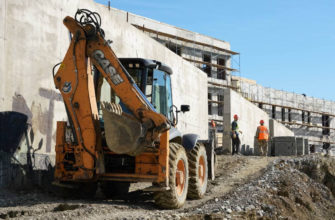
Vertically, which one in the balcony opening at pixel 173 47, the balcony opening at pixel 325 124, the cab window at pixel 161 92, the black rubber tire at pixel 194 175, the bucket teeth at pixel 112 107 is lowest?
the black rubber tire at pixel 194 175

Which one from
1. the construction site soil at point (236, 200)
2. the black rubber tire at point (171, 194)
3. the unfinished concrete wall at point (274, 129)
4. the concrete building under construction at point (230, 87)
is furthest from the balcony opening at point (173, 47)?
the black rubber tire at point (171, 194)

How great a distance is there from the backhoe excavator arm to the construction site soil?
3.02ft

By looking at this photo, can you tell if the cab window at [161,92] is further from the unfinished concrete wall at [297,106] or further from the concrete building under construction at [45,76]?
the unfinished concrete wall at [297,106]

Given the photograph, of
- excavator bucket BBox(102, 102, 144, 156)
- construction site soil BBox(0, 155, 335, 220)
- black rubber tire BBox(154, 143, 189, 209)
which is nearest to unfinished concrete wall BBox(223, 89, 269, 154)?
construction site soil BBox(0, 155, 335, 220)

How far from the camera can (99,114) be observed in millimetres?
8258

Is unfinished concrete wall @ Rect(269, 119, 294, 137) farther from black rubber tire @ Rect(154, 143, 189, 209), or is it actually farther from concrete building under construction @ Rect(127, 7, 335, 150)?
black rubber tire @ Rect(154, 143, 189, 209)

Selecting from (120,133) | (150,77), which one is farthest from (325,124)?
(120,133)

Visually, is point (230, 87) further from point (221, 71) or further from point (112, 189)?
point (112, 189)

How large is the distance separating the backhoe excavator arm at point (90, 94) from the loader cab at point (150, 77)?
0.75 meters

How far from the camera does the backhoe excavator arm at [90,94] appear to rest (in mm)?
7489

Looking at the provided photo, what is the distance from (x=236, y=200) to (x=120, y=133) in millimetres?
3230

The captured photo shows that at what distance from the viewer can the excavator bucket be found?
23.8 ft

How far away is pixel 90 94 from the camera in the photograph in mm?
7680

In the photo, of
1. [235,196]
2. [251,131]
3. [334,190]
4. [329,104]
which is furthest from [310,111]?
[235,196]
